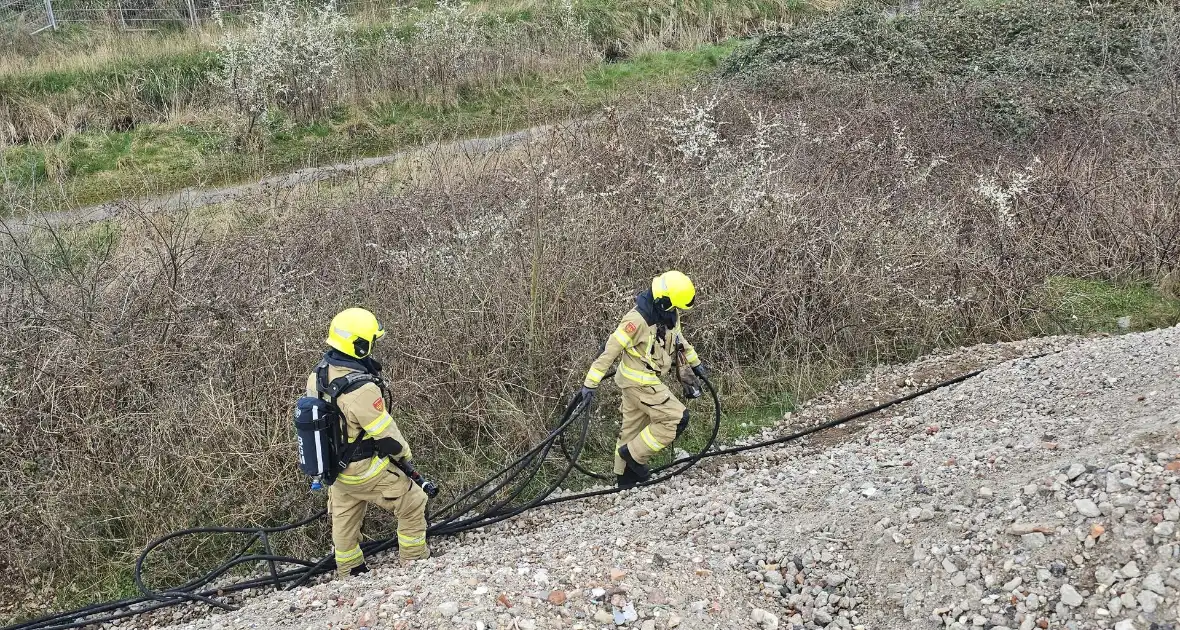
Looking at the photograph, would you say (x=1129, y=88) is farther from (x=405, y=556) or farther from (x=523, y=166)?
(x=405, y=556)

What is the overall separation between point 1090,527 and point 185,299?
6235mm

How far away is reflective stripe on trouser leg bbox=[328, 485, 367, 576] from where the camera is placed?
4.58m

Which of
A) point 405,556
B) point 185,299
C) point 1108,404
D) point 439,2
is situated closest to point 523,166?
point 185,299

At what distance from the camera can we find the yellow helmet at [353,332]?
163 inches

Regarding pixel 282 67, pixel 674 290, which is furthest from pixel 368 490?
pixel 282 67

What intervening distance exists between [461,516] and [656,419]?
4.81ft

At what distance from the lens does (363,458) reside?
Answer: 14.4ft

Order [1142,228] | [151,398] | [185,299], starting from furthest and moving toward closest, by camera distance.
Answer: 1. [1142,228]
2. [185,299]
3. [151,398]

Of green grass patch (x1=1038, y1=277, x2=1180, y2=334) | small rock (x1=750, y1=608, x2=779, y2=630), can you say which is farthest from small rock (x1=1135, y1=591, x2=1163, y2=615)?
green grass patch (x1=1038, y1=277, x2=1180, y2=334)

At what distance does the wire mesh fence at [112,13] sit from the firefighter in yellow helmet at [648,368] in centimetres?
1542

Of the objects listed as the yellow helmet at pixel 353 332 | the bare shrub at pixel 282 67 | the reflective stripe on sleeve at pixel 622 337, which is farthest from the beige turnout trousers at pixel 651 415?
the bare shrub at pixel 282 67

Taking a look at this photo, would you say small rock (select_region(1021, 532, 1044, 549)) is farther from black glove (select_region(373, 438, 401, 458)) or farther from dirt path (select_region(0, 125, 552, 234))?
dirt path (select_region(0, 125, 552, 234))

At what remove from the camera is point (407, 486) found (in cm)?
464

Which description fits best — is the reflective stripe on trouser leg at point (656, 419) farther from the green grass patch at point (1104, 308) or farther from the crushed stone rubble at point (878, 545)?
the green grass patch at point (1104, 308)
